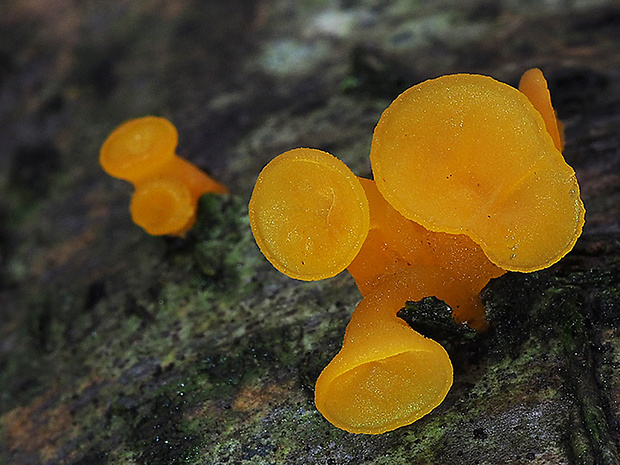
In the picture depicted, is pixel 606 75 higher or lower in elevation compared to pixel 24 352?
higher

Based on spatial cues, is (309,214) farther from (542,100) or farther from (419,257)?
(542,100)

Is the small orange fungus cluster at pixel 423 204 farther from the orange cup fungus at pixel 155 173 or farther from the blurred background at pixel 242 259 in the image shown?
the orange cup fungus at pixel 155 173

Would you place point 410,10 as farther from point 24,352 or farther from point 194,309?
point 24,352

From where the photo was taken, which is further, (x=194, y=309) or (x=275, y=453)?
(x=194, y=309)

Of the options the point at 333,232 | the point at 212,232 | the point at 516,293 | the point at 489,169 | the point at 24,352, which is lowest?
the point at 24,352

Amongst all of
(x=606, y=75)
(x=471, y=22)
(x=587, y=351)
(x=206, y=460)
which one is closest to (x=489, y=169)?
(x=587, y=351)

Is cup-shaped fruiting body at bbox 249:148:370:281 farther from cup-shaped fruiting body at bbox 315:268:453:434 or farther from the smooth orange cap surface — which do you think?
the smooth orange cap surface

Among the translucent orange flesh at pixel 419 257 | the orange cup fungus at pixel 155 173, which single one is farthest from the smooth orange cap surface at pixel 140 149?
the translucent orange flesh at pixel 419 257
